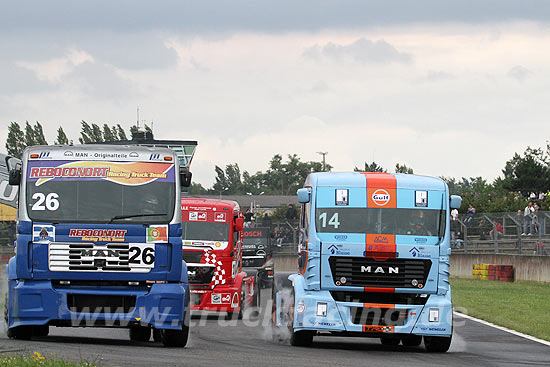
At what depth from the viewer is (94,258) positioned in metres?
14.1

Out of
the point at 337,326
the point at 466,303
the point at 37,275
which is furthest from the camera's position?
the point at 466,303

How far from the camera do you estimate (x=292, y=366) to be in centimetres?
1215

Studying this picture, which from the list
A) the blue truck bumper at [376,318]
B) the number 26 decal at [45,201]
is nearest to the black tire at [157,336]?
the blue truck bumper at [376,318]

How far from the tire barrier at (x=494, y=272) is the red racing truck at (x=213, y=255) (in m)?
17.7

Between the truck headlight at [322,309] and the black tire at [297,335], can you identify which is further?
the black tire at [297,335]

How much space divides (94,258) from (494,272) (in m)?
27.7

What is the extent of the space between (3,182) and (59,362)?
32790 mm

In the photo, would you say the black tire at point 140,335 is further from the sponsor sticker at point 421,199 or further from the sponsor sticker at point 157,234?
the sponsor sticker at point 421,199

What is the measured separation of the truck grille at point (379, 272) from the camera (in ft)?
50.4

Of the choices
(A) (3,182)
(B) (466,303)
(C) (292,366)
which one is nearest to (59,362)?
(C) (292,366)

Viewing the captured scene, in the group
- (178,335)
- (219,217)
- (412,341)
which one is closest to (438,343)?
(412,341)

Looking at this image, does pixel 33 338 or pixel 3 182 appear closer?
pixel 33 338

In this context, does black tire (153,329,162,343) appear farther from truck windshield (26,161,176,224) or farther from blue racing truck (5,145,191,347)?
truck windshield (26,161,176,224)

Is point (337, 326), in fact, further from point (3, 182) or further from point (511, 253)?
point (3, 182)
